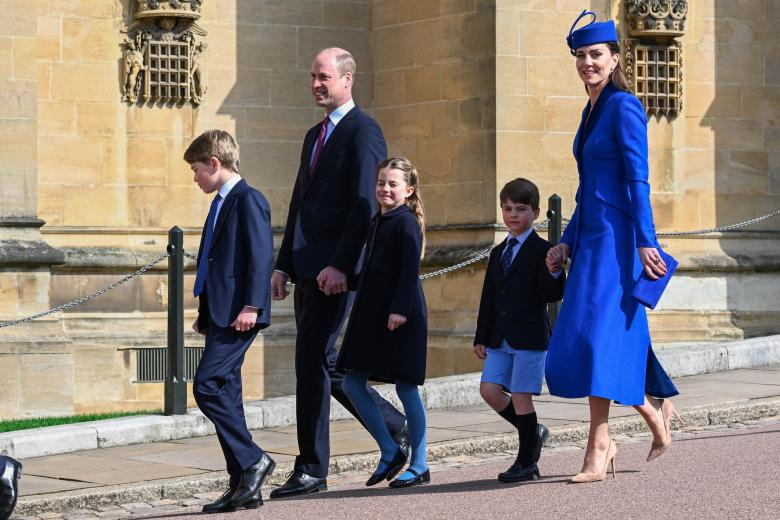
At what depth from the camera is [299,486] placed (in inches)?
276

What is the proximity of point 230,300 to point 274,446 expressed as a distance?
1997mm

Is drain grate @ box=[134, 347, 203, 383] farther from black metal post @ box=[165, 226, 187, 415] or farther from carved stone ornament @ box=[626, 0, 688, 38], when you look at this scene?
carved stone ornament @ box=[626, 0, 688, 38]

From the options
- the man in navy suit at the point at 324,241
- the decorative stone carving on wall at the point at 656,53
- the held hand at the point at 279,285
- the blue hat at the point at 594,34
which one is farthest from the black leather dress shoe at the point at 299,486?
the decorative stone carving on wall at the point at 656,53

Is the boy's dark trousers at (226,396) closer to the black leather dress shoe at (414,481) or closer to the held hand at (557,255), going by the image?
the black leather dress shoe at (414,481)

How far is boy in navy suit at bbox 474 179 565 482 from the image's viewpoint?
282 inches

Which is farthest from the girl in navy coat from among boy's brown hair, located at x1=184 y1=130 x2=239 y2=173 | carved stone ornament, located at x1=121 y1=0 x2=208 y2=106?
carved stone ornament, located at x1=121 y1=0 x2=208 y2=106

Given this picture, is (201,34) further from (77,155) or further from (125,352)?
(125,352)

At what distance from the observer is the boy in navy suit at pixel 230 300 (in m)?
6.63

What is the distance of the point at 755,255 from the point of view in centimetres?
1455

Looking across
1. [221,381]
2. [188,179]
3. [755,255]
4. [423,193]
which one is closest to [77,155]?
[188,179]

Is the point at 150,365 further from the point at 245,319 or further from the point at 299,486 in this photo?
the point at 245,319

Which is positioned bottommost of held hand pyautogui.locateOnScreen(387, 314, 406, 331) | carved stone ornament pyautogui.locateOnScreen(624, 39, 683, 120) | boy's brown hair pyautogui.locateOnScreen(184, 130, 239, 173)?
held hand pyautogui.locateOnScreen(387, 314, 406, 331)

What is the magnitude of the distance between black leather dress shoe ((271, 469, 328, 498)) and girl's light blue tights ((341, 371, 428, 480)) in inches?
11.2

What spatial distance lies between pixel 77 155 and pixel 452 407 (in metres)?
4.97
